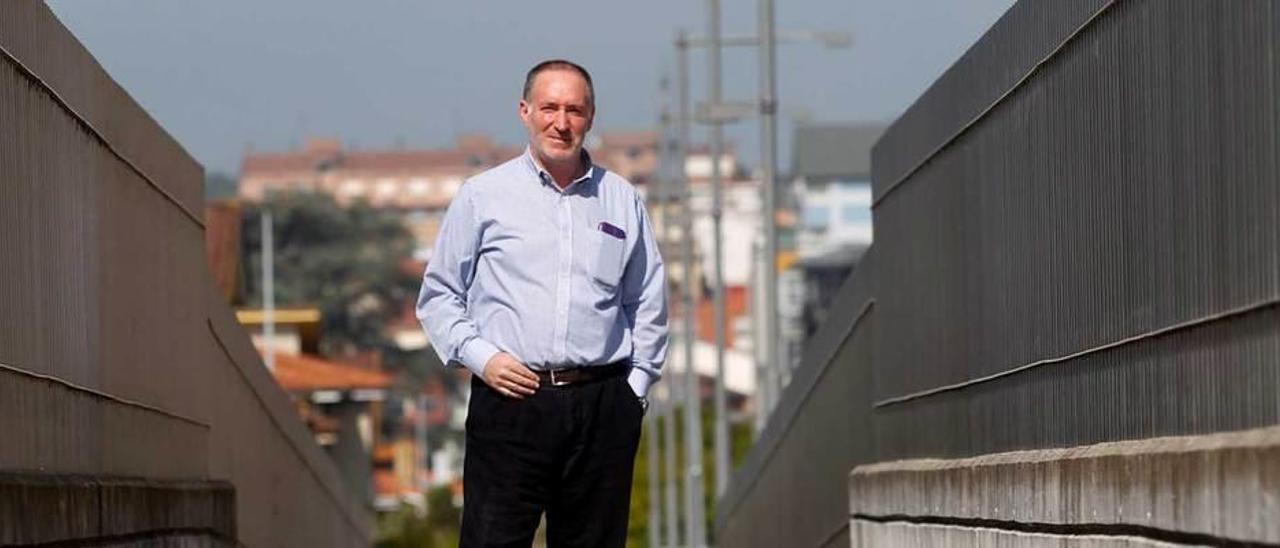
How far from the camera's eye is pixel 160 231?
14.0m

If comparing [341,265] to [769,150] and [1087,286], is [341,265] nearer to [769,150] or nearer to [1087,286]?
[769,150]

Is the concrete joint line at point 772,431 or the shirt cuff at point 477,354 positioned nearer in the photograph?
the shirt cuff at point 477,354

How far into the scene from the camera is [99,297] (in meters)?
12.0

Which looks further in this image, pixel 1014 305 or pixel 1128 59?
pixel 1014 305

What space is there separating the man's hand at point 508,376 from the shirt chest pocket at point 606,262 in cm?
41

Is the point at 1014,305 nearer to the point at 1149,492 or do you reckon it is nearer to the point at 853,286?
the point at 1149,492

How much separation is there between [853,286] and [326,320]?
13773cm

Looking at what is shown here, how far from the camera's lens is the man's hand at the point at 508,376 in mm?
10891

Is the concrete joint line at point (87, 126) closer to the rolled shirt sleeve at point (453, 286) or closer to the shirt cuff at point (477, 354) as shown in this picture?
the rolled shirt sleeve at point (453, 286)

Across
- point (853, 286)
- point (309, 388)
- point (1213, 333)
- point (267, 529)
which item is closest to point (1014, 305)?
point (1213, 333)

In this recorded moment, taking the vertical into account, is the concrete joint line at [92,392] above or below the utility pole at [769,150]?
below

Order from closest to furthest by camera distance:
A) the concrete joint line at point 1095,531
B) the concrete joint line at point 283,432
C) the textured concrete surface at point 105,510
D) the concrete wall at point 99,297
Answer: the concrete joint line at point 1095,531 < the textured concrete surface at point 105,510 < the concrete wall at point 99,297 < the concrete joint line at point 283,432

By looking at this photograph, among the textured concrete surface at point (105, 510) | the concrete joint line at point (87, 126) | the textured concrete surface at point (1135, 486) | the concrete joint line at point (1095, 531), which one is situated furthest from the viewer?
the concrete joint line at point (87, 126)

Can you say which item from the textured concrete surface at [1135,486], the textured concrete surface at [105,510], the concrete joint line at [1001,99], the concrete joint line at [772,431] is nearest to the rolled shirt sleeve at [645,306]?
the textured concrete surface at [1135,486]
